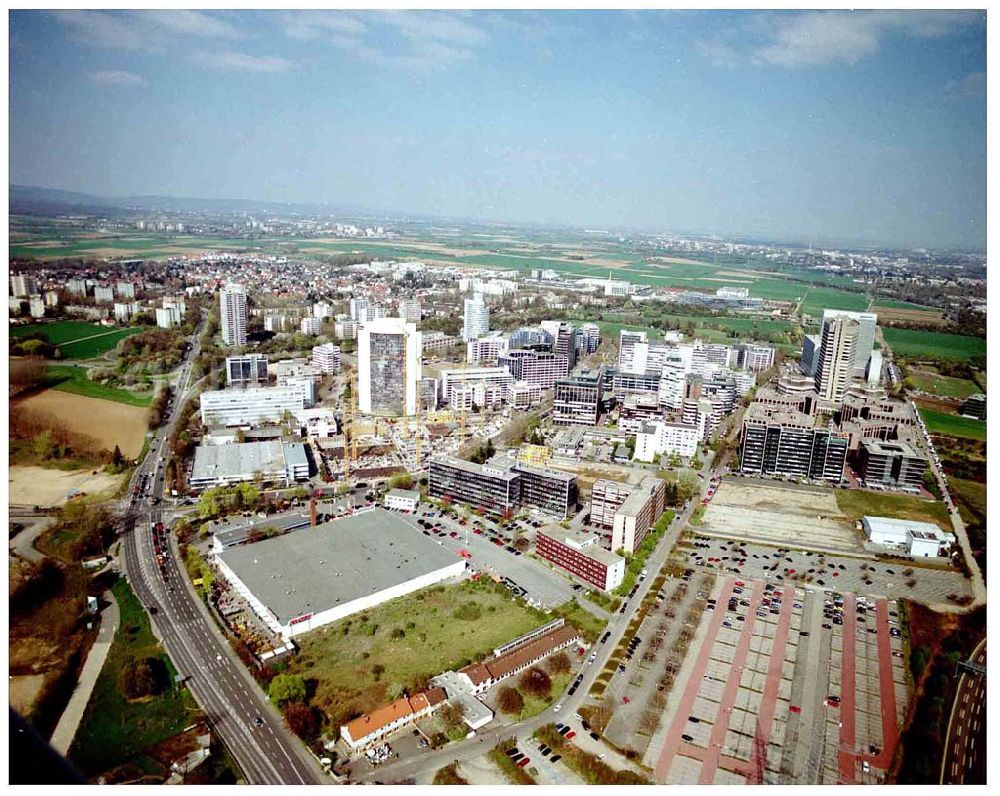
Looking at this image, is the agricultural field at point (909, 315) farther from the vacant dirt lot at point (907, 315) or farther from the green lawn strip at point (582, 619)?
the green lawn strip at point (582, 619)

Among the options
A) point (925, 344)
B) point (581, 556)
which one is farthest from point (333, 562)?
point (925, 344)

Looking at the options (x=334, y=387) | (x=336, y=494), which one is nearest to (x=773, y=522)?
(x=336, y=494)

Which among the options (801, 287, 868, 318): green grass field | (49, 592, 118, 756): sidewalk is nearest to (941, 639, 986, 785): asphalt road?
(49, 592, 118, 756): sidewalk

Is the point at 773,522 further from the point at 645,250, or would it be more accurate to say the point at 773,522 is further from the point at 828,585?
the point at 645,250

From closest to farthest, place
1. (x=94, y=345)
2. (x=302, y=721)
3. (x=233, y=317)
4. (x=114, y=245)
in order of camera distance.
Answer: (x=302, y=721) → (x=94, y=345) → (x=114, y=245) → (x=233, y=317)

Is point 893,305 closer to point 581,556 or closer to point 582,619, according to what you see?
point 581,556
